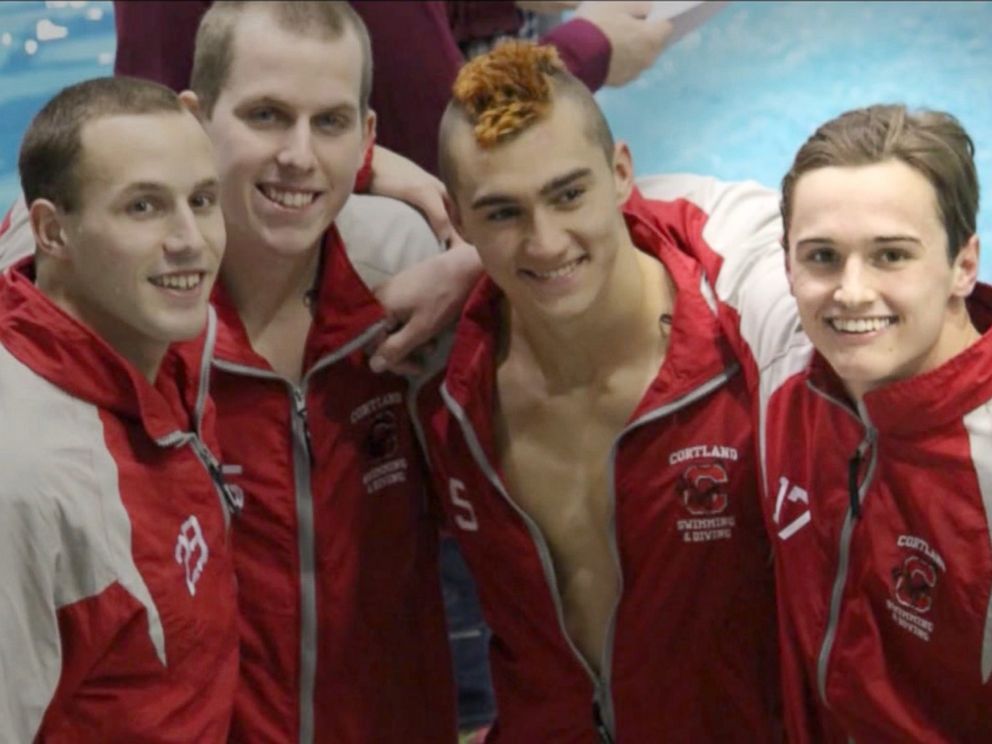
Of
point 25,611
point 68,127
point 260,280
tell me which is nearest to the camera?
point 25,611

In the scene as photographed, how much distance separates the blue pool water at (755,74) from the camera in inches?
82.6

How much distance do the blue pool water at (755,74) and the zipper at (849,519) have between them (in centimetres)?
48

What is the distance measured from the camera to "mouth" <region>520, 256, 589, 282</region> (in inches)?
72.3

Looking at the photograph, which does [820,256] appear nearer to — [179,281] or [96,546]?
[179,281]

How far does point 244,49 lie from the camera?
194cm

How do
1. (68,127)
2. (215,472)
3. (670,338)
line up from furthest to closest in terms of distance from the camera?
(670,338) → (215,472) → (68,127)

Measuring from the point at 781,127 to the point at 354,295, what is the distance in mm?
816

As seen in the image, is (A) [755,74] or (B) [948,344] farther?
(A) [755,74]

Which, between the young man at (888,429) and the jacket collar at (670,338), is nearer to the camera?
the young man at (888,429)

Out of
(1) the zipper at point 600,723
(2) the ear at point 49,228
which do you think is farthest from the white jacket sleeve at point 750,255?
(2) the ear at point 49,228

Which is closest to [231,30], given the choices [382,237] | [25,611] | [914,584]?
[382,237]

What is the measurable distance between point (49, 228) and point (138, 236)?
104 mm

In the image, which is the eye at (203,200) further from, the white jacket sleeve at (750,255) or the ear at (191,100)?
the white jacket sleeve at (750,255)

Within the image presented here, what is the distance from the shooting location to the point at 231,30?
1957 millimetres
